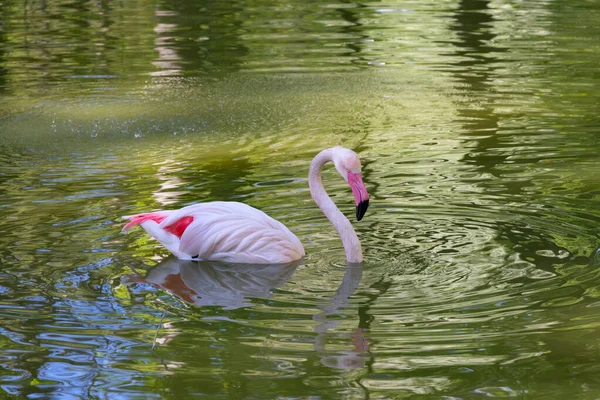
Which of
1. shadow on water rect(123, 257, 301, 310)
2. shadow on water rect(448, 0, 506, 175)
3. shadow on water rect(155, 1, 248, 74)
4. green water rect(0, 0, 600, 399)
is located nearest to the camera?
green water rect(0, 0, 600, 399)

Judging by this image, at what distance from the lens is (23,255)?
5844 millimetres

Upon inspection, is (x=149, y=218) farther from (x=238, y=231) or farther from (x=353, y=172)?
(x=353, y=172)

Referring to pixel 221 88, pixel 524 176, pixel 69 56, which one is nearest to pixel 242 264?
Result: pixel 524 176

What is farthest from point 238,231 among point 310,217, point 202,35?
point 202,35

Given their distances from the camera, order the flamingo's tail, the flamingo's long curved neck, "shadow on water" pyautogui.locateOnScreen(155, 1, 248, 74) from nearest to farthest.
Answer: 1. the flamingo's long curved neck
2. the flamingo's tail
3. "shadow on water" pyautogui.locateOnScreen(155, 1, 248, 74)

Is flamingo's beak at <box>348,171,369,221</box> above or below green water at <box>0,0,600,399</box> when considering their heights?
above

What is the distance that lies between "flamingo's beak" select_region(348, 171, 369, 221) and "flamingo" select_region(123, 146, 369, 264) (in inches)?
0.9

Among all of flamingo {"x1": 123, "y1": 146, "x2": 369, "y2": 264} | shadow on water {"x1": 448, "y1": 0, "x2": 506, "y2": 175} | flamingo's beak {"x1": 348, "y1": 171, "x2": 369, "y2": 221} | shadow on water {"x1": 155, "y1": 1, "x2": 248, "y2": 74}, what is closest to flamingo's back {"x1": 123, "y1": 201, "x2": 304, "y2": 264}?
flamingo {"x1": 123, "y1": 146, "x2": 369, "y2": 264}

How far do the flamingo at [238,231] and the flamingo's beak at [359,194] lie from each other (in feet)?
0.08

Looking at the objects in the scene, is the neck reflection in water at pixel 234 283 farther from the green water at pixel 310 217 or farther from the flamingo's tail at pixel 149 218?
the flamingo's tail at pixel 149 218

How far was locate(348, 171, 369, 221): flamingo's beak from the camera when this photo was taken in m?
5.41

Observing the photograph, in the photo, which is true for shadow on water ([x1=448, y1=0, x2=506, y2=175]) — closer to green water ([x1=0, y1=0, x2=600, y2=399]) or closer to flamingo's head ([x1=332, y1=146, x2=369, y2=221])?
green water ([x1=0, y1=0, x2=600, y2=399])

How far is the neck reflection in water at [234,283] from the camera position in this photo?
4.93 m

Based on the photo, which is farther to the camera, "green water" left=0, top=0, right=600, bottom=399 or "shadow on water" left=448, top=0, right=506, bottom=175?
"shadow on water" left=448, top=0, right=506, bottom=175
